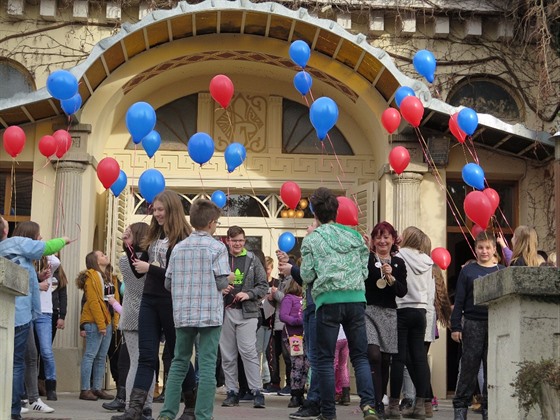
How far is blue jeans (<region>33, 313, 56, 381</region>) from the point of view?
11.0 m

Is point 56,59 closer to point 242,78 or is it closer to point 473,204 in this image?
point 242,78

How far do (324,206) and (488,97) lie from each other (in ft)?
25.1

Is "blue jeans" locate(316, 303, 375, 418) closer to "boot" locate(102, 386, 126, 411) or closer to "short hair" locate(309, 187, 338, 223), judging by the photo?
"short hair" locate(309, 187, 338, 223)

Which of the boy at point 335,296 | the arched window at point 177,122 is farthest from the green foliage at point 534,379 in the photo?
the arched window at point 177,122

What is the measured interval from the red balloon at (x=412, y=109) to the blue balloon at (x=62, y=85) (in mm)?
4080

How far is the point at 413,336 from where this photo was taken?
957 centimetres

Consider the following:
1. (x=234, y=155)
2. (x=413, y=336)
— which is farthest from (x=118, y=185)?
(x=413, y=336)

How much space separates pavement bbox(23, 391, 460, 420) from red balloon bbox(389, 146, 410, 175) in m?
3.17

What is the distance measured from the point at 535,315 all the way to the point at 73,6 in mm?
10965

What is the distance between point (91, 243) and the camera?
574 inches

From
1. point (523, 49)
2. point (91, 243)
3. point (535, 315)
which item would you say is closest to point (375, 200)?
point (523, 49)

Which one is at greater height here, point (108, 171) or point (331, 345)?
point (108, 171)

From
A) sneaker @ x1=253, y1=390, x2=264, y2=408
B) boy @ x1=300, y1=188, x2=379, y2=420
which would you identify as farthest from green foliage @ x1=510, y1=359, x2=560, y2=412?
sneaker @ x1=253, y1=390, x2=264, y2=408

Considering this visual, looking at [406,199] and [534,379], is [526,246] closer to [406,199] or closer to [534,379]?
[534,379]
